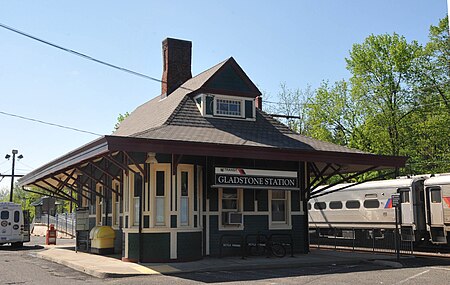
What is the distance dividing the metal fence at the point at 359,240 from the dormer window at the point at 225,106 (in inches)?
315

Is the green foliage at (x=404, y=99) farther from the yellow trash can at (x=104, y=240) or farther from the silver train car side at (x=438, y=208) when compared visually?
the yellow trash can at (x=104, y=240)

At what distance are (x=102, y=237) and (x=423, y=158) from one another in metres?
26.0

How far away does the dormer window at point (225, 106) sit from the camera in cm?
2181

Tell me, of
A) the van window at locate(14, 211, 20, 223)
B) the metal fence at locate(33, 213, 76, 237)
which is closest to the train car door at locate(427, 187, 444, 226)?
the van window at locate(14, 211, 20, 223)

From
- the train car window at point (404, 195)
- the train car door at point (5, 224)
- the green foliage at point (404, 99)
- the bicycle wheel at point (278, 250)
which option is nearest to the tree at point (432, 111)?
the green foliage at point (404, 99)

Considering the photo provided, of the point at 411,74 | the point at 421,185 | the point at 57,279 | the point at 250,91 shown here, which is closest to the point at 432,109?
the point at 411,74

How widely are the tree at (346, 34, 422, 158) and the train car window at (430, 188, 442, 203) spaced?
1501 cm

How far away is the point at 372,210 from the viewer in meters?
26.3

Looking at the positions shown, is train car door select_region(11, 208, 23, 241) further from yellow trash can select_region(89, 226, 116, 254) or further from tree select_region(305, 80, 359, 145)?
tree select_region(305, 80, 359, 145)

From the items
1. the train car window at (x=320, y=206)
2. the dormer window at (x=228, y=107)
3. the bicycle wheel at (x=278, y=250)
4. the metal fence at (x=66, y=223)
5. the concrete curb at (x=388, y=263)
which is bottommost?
the concrete curb at (x=388, y=263)

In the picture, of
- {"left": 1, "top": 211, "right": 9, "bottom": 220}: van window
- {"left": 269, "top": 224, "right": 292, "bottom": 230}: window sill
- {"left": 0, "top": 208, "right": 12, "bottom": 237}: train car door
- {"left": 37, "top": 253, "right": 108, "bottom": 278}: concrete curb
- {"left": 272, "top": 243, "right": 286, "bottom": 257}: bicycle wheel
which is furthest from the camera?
{"left": 1, "top": 211, "right": 9, "bottom": 220}: van window

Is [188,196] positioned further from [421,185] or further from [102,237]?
[421,185]

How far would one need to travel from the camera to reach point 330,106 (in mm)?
44094

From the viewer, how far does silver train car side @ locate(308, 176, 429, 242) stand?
24.2 m
